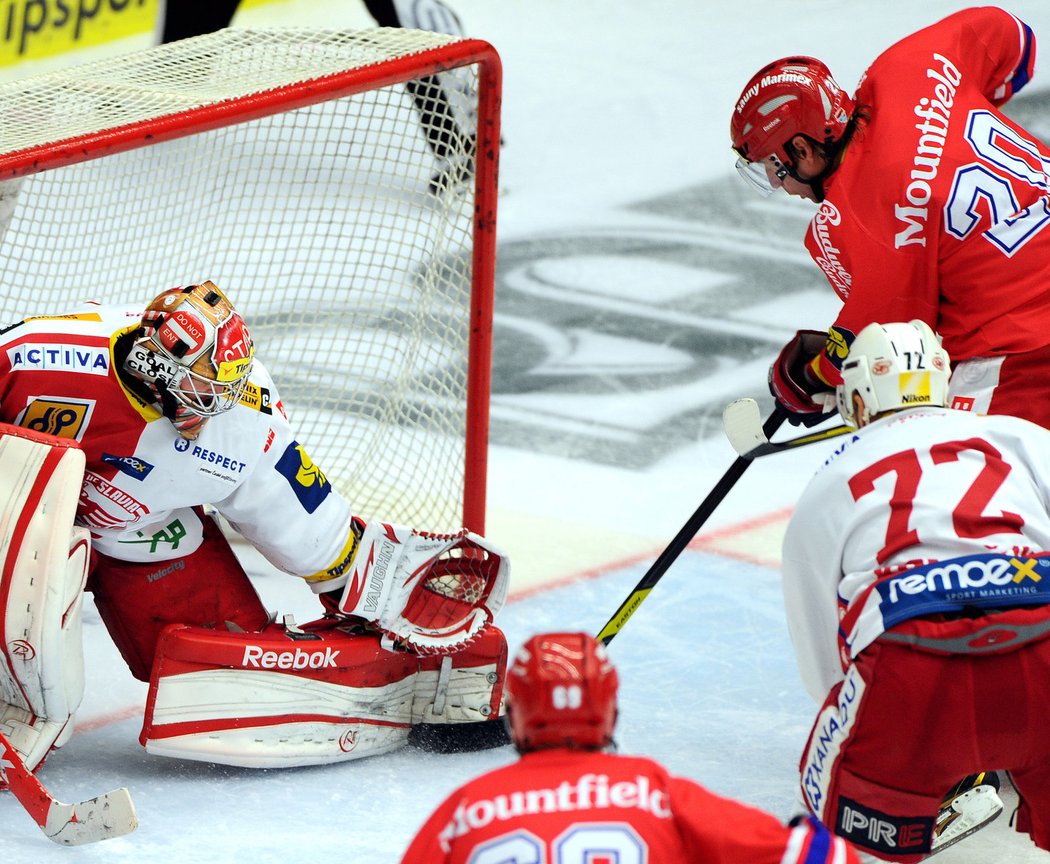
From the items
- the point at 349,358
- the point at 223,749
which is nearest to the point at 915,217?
the point at 223,749

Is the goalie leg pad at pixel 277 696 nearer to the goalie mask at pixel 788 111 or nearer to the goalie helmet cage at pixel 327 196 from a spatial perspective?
the goalie helmet cage at pixel 327 196

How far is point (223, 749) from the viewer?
2.93m

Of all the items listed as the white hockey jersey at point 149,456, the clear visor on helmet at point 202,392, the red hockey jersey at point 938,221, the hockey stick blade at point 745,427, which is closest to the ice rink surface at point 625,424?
the white hockey jersey at point 149,456

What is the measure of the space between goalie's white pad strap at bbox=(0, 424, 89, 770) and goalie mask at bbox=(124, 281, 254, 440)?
6.7 inches

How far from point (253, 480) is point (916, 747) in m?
1.25

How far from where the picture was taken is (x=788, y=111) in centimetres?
296

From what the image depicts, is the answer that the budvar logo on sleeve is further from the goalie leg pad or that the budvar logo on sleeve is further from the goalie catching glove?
the goalie catching glove

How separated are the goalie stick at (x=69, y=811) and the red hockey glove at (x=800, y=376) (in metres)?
1.36

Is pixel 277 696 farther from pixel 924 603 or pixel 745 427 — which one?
pixel 924 603

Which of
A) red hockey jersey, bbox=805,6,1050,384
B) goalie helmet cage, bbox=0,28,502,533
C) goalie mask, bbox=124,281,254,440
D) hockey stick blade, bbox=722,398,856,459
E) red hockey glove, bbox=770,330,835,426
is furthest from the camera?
goalie helmet cage, bbox=0,28,502,533

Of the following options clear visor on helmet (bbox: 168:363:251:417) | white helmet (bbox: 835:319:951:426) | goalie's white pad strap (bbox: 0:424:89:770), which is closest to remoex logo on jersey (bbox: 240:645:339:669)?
goalie's white pad strap (bbox: 0:424:89:770)

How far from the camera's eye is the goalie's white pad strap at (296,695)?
290 cm

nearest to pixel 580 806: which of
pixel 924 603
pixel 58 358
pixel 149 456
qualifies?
pixel 924 603

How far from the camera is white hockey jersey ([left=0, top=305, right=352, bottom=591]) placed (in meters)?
2.80
